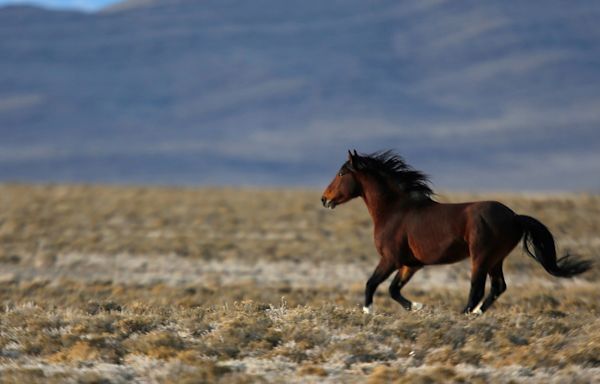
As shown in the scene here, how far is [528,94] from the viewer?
16938 cm

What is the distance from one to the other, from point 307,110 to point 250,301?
147m

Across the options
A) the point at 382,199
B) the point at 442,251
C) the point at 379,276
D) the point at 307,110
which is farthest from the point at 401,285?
the point at 307,110

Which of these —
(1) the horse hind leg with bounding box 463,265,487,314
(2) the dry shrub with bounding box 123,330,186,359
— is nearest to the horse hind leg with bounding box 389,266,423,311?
(1) the horse hind leg with bounding box 463,265,487,314

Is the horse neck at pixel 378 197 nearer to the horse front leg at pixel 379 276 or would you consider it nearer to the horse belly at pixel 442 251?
the horse front leg at pixel 379 276

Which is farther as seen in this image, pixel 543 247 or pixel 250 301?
pixel 250 301

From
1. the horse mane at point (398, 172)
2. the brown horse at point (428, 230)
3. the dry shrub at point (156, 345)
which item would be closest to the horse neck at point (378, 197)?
the brown horse at point (428, 230)

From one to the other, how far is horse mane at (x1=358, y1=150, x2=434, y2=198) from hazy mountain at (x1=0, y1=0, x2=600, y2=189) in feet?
347

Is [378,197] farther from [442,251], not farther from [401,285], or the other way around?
[442,251]

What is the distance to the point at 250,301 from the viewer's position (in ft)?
42.5

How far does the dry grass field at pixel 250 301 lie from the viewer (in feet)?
33.3

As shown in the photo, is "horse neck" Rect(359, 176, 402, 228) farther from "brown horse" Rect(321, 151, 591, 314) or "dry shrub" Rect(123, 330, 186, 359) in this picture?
"dry shrub" Rect(123, 330, 186, 359)

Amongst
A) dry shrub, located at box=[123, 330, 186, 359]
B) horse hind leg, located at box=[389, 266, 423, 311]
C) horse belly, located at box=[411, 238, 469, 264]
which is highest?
horse belly, located at box=[411, 238, 469, 264]

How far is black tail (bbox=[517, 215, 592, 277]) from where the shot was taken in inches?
484

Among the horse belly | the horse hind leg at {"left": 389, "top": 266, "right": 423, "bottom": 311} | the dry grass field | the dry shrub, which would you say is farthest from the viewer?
the horse hind leg at {"left": 389, "top": 266, "right": 423, "bottom": 311}
